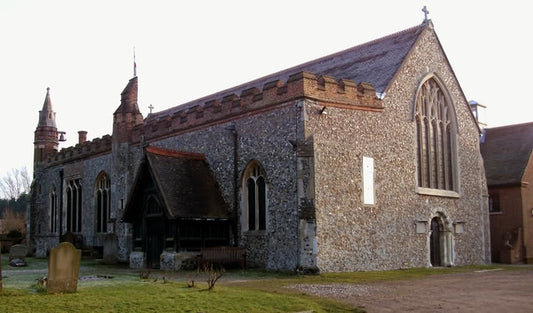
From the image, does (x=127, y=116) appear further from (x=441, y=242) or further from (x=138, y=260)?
(x=441, y=242)

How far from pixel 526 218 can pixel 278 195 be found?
17724mm

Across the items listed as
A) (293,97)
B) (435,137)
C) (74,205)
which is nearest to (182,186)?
(293,97)

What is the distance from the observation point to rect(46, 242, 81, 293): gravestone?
12.9 meters

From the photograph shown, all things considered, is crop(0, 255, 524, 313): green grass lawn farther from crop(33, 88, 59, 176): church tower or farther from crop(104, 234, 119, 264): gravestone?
crop(33, 88, 59, 176): church tower

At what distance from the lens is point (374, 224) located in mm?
22641

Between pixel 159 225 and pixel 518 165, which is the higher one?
pixel 518 165

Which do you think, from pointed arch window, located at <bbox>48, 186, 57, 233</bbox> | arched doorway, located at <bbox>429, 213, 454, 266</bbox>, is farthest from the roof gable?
pointed arch window, located at <bbox>48, 186, 57, 233</bbox>

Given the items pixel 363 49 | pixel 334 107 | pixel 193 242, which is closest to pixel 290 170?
pixel 334 107

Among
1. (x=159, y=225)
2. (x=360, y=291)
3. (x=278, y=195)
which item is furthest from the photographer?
(x=159, y=225)

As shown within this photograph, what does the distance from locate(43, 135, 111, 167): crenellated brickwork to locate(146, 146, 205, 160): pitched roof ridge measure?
9216mm

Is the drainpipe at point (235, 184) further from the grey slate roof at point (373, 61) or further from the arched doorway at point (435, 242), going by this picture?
the arched doorway at point (435, 242)

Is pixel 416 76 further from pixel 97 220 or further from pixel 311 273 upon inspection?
pixel 97 220

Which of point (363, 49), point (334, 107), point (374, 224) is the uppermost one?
point (363, 49)

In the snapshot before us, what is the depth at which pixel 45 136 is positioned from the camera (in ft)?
139
